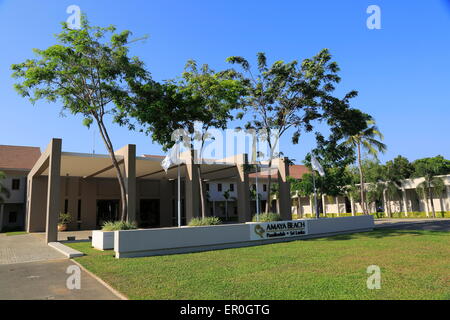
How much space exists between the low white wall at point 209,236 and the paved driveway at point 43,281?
7.09 ft

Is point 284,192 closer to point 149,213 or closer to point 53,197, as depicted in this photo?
point 53,197

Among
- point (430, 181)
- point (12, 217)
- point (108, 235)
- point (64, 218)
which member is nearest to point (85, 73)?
point (108, 235)

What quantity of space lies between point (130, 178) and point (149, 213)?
16.7 m

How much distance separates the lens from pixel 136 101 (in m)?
18.3

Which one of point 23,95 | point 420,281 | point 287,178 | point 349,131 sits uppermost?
point 23,95

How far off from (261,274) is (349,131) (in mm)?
15492

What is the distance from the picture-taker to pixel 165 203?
122 feet

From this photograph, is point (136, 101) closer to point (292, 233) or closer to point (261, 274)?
point (292, 233)

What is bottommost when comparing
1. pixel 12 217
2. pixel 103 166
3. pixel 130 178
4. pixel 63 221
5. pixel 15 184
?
pixel 63 221

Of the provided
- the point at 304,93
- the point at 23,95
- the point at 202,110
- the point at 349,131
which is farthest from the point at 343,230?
the point at 23,95

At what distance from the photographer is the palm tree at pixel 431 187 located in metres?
35.3

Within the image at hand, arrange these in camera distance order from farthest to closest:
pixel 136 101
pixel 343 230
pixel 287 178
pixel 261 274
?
pixel 287 178 → pixel 343 230 → pixel 136 101 → pixel 261 274

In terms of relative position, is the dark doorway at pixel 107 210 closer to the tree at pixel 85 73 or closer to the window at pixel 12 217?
the window at pixel 12 217

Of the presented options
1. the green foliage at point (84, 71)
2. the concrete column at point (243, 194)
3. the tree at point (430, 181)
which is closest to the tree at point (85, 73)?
the green foliage at point (84, 71)
